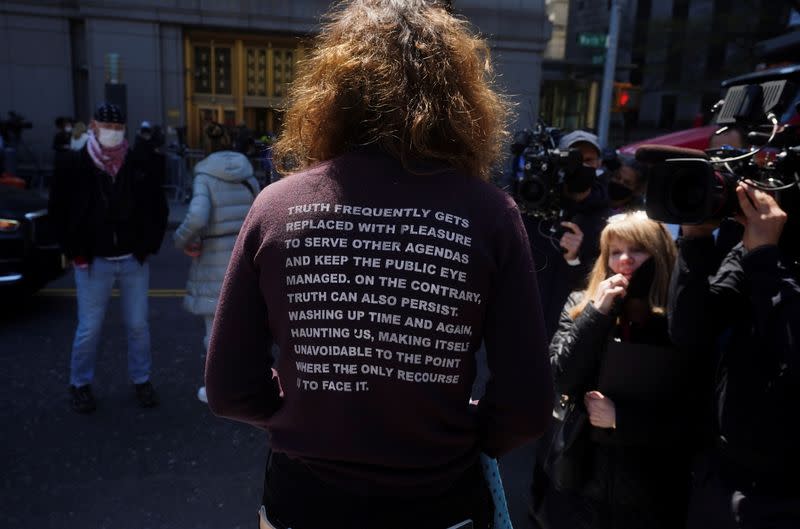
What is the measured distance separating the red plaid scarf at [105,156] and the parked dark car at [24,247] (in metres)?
2.07

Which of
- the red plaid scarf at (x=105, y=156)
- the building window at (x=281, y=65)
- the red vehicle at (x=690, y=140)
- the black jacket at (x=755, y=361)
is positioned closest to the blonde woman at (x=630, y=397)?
the black jacket at (x=755, y=361)

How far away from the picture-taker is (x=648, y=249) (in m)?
2.67

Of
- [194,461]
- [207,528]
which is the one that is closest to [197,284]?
[194,461]

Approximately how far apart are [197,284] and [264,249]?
11.2ft

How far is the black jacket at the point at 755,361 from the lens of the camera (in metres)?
1.90

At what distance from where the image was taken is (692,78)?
1156 inches

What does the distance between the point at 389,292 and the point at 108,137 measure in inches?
140

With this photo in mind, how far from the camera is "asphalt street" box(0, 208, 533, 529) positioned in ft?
11.1

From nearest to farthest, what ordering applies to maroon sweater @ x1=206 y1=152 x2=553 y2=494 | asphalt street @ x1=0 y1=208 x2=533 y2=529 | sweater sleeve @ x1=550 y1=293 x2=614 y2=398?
maroon sweater @ x1=206 y1=152 x2=553 y2=494 < sweater sleeve @ x1=550 y1=293 x2=614 y2=398 < asphalt street @ x1=0 y1=208 x2=533 y2=529

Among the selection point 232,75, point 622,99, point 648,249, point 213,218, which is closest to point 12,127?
point 232,75

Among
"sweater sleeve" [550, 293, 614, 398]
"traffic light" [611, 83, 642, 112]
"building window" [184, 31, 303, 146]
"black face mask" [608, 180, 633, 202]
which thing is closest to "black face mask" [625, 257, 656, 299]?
"sweater sleeve" [550, 293, 614, 398]

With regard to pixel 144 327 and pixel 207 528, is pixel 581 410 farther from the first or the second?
pixel 144 327

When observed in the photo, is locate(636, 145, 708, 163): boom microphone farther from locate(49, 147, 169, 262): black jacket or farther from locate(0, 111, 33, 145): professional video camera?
locate(0, 111, 33, 145): professional video camera

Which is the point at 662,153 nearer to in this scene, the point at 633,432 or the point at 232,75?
the point at 633,432
